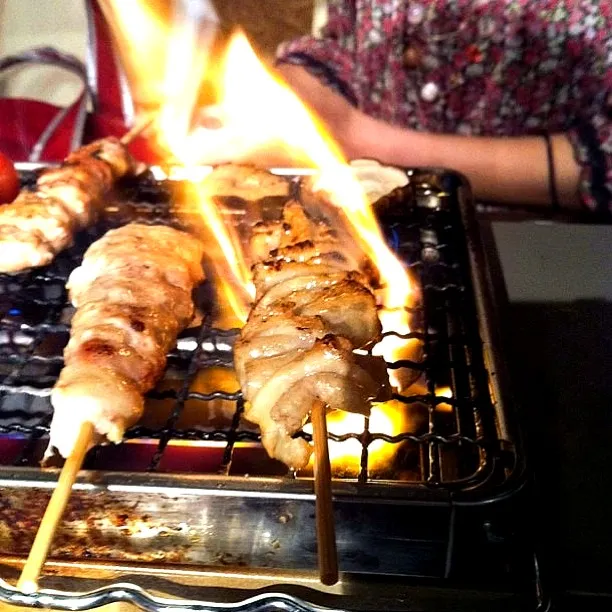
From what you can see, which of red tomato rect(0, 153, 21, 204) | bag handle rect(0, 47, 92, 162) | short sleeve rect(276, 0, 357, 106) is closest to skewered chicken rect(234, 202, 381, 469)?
red tomato rect(0, 153, 21, 204)

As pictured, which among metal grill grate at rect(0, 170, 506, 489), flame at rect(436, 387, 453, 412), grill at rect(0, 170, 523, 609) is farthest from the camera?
flame at rect(436, 387, 453, 412)

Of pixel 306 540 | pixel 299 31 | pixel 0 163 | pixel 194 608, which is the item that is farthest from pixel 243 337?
pixel 299 31

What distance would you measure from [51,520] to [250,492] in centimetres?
39

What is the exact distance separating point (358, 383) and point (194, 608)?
0.60 metres

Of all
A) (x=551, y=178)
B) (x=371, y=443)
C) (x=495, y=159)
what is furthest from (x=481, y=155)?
(x=371, y=443)

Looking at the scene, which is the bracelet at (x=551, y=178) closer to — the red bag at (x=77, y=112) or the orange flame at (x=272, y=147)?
the orange flame at (x=272, y=147)

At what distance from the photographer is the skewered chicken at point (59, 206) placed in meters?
2.23

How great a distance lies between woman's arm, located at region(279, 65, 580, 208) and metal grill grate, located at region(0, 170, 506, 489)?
4.06 ft

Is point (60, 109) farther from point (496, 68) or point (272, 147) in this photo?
point (496, 68)

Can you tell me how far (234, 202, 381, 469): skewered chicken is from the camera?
4.97 ft

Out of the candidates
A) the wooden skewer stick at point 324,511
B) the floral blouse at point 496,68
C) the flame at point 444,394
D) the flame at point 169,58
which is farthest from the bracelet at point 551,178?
the wooden skewer stick at point 324,511

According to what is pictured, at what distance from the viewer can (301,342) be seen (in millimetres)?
1675

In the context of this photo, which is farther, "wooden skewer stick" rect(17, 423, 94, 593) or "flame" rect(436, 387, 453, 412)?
"flame" rect(436, 387, 453, 412)

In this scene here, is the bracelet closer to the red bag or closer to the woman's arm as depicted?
the woman's arm
